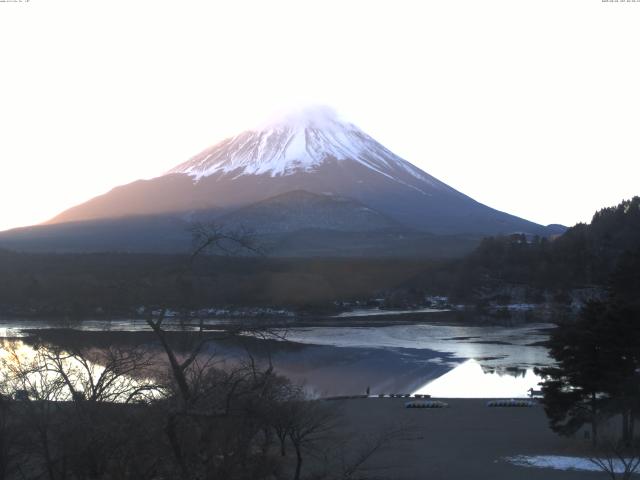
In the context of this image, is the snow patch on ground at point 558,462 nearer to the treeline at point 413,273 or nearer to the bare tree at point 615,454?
the bare tree at point 615,454

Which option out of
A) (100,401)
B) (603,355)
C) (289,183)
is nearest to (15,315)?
(603,355)

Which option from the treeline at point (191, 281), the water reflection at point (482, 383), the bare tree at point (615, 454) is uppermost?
the treeline at point (191, 281)

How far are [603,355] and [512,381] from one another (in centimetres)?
841

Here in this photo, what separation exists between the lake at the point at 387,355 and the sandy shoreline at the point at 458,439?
75.0 inches

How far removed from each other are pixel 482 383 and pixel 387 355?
19.4 ft

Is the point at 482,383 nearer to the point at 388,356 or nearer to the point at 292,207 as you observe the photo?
the point at 388,356

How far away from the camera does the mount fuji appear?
255 ft

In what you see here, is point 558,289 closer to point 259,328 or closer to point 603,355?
point 603,355

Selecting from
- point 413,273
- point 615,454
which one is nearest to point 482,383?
point 615,454

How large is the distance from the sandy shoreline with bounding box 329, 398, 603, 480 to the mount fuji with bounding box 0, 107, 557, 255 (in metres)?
51.4

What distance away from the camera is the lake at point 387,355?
54.0 ft

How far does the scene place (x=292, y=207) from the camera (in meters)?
94.4

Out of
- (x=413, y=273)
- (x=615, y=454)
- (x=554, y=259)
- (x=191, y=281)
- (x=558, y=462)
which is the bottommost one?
(x=558, y=462)

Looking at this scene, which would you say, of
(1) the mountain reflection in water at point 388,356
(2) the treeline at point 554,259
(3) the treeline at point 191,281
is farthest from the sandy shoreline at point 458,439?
(2) the treeline at point 554,259
